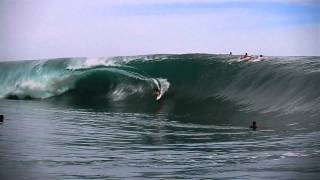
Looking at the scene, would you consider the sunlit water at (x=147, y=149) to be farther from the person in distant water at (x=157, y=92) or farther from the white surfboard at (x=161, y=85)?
the white surfboard at (x=161, y=85)

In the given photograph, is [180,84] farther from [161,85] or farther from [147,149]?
[147,149]

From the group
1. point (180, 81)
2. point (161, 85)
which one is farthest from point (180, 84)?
point (161, 85)

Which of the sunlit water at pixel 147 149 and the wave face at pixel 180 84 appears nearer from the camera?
the sunlit water at pixel 147 149

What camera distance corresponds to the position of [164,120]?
554 cm

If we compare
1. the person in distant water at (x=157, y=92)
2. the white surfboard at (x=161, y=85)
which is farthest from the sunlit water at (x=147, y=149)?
the white surfboard at (x=161, y=85)

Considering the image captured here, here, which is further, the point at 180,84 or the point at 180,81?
the point at 180,81

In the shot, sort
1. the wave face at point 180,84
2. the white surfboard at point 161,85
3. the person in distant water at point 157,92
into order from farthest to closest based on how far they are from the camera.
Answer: the white surfboard at point 161,85, the person in distant water at point 157,92, the wave face at point 180,84

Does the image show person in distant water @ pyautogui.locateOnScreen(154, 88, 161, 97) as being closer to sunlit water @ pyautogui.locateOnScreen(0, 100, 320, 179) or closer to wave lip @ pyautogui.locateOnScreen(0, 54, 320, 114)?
wave lip @ pyautogui.locateOnScreen(0, 54, 320, 114)

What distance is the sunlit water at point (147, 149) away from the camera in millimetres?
2531

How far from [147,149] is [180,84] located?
5.61m

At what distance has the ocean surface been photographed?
2695 millimetres

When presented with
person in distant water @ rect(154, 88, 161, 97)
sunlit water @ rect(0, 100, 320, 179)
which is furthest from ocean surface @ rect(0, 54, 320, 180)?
person in distant water @ rect(154, 88, 161, 97)

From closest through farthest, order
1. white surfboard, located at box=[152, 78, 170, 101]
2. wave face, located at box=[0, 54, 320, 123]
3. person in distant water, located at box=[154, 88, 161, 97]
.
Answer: wave face, located at box=[0, 54, 320, 123] → person in distant water, located at box=[154, 88, 161, 97] → white surfboard, located at box=[152, 78, 170, 101]

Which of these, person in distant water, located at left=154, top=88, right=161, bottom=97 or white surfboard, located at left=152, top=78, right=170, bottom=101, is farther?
white surfboard, located at left=152, top=78, right=170, bottom=101
